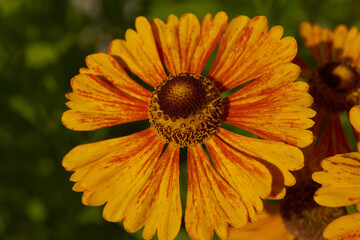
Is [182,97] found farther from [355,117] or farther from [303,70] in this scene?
[303,70]

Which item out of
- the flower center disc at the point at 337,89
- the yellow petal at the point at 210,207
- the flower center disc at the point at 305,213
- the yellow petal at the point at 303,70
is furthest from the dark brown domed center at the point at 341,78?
the yellow petal at the point at 210,207

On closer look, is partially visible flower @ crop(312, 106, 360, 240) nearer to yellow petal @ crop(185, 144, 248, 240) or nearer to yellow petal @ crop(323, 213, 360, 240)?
yellow petal @ crop(323, 213, 360, 240)

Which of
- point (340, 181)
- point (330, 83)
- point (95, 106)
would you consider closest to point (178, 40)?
point (95, 106)

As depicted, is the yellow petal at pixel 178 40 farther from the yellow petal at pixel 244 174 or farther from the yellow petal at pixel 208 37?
the yellow petal at pixel 244 174

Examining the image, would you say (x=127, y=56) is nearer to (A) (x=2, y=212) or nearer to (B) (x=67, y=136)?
(B) (x=67, y=136)

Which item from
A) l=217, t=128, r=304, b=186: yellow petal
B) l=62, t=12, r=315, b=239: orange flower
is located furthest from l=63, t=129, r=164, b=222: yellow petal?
l=217, t=128, r=304, b=186: yellow petal

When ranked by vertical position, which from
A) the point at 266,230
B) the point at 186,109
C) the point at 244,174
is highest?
the point at 186,109
